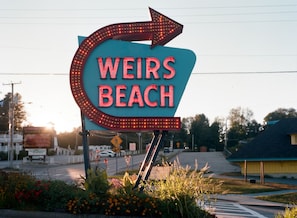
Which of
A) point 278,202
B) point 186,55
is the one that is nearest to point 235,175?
point 278,202

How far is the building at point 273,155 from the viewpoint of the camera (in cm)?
4056

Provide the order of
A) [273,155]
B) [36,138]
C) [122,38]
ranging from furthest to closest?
[36,138]
[273,155]
[122,38]

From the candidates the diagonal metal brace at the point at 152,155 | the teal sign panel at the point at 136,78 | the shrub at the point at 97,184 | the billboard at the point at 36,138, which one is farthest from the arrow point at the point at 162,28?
the billboard at the point at 36,138

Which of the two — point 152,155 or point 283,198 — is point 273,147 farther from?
point 152,155

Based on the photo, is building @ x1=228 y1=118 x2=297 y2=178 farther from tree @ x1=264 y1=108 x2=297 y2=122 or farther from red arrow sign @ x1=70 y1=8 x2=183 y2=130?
tree @ x1=264 y1=108 x2=297 y2=122

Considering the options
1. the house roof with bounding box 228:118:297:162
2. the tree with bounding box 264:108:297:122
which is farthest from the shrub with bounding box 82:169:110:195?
the tree with bounding box 264:108:297:122

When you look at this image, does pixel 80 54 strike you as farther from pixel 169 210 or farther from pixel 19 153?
pixel 19 153

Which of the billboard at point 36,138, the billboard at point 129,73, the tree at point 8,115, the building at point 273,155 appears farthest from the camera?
the tree at point 8,115

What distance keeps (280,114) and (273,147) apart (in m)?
86.8

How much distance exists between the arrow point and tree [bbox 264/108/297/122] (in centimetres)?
11178

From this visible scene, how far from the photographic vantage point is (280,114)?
12519 centimetres

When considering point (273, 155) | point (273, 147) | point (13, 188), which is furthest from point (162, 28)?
point (273, 147)

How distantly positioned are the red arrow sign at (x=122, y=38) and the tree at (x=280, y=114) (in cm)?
11186

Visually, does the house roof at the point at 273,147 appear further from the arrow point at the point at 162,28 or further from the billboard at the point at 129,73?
the arrow point at the point at 162,28
